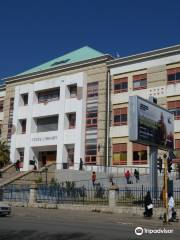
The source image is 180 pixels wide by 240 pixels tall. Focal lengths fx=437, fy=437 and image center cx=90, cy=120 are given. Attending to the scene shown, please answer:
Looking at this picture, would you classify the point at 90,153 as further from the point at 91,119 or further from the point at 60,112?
the point at 60,112

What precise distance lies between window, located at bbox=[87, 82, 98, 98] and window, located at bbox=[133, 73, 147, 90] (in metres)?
4.47

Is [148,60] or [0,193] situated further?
[148,60]

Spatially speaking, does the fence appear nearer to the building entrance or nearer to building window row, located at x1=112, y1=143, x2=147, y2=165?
building window row, located at x1=112, y1=143, x2=147, y2=165

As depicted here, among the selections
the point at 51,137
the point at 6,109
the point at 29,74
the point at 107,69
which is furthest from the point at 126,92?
the point at 6,109

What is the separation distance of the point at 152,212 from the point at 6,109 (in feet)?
114

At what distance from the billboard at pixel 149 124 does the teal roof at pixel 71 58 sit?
19351mm

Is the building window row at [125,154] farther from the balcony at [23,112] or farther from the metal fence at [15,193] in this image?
the metal fence at [15,193]

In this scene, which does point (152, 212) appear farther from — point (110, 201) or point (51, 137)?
point (51, 137)

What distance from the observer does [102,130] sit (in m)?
45.8

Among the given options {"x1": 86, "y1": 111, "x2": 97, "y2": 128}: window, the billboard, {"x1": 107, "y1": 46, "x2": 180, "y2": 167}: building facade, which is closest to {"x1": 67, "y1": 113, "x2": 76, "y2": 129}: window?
{"x1": 86, "y1": 111, "x2": 97, "y2": 128}: window

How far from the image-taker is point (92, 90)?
157 feet

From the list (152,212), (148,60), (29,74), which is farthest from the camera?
(29,74)

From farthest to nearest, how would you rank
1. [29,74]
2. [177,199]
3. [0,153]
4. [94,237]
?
[29,74] → [0,153] → [177,199] → [94,237]

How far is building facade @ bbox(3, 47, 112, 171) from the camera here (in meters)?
46.7
